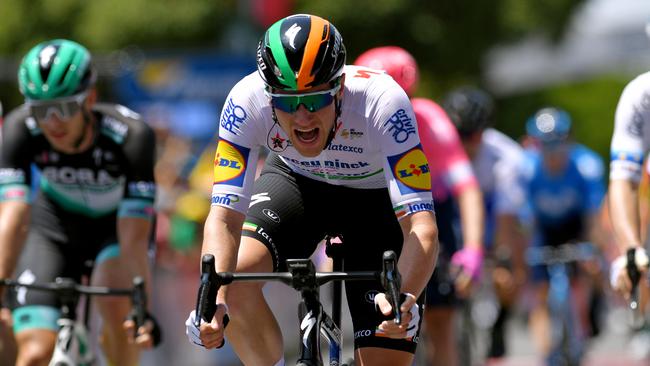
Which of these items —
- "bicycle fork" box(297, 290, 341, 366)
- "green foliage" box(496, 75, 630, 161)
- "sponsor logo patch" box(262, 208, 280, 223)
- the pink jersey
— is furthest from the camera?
"green foliage" box(496, 75, 630, 161)

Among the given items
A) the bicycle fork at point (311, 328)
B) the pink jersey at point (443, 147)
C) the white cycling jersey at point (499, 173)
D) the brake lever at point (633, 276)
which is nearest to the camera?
the bicycle fork at point (311, 328)

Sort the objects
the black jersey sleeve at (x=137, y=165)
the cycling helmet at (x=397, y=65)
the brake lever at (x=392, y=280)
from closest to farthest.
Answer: the brake lever at (x=392, y=280)
the black jersey sleeve at (x=137, y=165)
the cycling helmet at (x=397, y=65)

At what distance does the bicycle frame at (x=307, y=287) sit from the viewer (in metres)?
5.30

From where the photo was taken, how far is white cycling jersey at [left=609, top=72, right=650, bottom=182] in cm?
720

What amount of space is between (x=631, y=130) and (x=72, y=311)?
10.1ft

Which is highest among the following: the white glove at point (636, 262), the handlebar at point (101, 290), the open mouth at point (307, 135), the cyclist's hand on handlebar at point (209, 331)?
the open mouth at point (307, 135)

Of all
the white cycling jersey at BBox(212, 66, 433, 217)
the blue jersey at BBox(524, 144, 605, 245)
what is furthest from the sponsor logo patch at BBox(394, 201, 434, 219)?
the blue jersey at BBox(524, 144, 605, 245)

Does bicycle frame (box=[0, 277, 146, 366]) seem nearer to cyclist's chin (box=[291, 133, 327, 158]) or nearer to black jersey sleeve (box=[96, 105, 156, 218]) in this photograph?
black jersey sleeve (box=[96, 105, 156, 218])

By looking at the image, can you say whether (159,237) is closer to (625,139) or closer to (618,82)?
(625,139)

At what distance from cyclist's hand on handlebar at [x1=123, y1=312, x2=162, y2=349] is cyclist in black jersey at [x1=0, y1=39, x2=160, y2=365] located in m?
0.13

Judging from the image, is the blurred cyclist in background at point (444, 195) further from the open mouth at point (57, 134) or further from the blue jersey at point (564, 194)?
the blue jersey at point (564, 194)

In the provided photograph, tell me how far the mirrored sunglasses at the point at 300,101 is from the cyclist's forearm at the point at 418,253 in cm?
63

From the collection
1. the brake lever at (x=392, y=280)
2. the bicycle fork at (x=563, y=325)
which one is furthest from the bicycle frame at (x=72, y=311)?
the bicycle fork at (x=563, y=325)

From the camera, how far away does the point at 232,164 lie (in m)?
6.03
